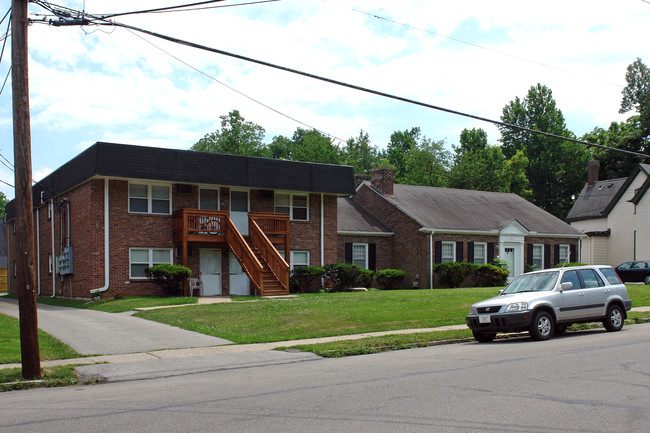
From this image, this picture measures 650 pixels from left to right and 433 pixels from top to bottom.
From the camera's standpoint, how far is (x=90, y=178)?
26.1 meters

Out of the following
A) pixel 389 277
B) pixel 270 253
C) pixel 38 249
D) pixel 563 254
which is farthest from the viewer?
pixel 563 254

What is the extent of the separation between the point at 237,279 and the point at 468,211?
53.0ft

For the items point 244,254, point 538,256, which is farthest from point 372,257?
point 538,256

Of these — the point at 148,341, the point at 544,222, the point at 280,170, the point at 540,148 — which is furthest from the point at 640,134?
the point at 148,341

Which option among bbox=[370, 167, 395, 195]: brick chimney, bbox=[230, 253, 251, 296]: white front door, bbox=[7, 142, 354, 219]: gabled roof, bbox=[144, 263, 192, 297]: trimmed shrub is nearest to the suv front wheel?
bbox=[144, 263, 192, 297]: trimmed shrub

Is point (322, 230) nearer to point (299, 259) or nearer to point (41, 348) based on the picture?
point (299, 259)

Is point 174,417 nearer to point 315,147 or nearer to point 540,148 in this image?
point 315,147

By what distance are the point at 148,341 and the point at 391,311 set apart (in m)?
7.45

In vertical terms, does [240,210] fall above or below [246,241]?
above

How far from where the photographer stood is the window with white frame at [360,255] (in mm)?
35094

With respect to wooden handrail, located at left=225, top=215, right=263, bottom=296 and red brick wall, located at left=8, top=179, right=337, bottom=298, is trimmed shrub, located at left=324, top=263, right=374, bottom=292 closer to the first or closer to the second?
red brick wall, located at left=8, top=179, right=337, bottom=298

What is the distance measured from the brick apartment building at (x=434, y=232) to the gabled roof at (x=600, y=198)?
28.5ft

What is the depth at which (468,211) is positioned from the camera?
39344mm

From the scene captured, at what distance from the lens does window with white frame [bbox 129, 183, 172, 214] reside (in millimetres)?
27562
